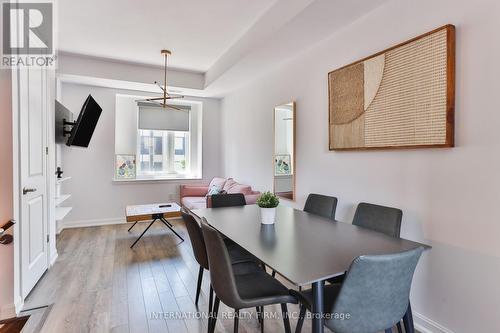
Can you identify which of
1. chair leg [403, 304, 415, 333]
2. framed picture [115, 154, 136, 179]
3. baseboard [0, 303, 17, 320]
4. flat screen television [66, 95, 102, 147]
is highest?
flat screen television [66, 95, 102, 147]

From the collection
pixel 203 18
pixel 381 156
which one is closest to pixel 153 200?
pixel 203 18

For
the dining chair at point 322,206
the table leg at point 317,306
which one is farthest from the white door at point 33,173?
the table leg at point 317,306

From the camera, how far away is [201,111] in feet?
→ 19.2

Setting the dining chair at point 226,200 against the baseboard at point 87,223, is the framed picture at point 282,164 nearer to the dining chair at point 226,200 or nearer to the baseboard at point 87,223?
the dining chair at point 226,200

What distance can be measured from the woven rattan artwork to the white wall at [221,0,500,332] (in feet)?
0.24

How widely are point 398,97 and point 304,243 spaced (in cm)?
137

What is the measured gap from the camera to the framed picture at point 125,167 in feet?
17.0

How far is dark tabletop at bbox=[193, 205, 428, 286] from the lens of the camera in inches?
50.1

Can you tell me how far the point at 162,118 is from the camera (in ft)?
18.1

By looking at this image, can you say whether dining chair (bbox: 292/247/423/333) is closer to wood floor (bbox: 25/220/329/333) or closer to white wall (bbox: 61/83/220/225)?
wood floor (bbox: 25/220/329/333)

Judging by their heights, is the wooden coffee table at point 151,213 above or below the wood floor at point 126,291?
above

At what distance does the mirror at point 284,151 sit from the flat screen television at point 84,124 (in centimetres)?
246

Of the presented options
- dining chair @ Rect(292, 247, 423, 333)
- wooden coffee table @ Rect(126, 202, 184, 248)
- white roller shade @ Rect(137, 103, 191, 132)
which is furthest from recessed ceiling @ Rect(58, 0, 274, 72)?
dining chair @ Rect(292, 247, 423, 333)

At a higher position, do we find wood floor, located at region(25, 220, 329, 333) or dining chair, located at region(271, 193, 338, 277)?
dining chair, located at region(271, 193, 338, 277)
